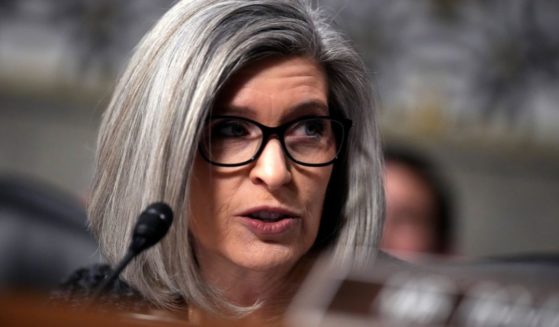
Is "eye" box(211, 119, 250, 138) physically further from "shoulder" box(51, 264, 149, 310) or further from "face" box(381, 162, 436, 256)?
"face" box(381, 162, 436, 256)

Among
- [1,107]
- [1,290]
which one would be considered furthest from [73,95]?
[1,290]

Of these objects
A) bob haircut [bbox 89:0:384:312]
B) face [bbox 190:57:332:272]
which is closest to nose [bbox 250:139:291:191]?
face [bbox 190:57:332:272]

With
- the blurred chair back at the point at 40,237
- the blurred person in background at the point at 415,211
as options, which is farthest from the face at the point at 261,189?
the blurred chair back at the point at 40,237

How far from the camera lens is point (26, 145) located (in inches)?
206

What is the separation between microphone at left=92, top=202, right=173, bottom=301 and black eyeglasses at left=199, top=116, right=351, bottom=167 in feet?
0.47

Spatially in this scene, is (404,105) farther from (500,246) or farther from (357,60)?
(357,60)

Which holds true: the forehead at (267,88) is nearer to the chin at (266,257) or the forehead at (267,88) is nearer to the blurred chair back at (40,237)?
the chin at (266,257)

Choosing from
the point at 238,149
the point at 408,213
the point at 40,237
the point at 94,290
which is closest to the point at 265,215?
the point at 238,149

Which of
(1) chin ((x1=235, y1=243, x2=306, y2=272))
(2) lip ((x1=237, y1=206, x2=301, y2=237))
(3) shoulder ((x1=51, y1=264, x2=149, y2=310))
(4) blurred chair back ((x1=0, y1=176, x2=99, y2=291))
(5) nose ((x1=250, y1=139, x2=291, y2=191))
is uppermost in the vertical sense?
(5) nose ((x1=250, y1=139, x2=291, y2=191))

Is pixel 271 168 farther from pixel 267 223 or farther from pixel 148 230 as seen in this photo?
pixel 148 230

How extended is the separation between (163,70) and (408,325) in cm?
85

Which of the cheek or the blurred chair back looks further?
the blurred chair back

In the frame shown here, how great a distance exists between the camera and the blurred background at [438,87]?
481 cm

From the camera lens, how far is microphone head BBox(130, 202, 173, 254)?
1.87 m
